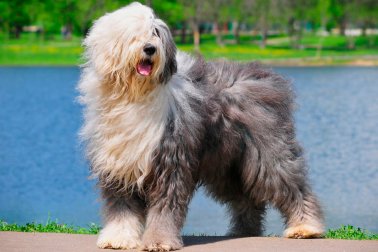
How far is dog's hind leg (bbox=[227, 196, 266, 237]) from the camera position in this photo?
8.59 m

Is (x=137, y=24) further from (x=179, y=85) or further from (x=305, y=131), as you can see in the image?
(x=305, y=131)

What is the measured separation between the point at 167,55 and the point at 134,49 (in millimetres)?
286

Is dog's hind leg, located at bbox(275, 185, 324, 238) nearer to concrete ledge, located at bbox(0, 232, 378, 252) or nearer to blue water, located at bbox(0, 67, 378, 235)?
concrete ledge, located at bbox(0, 232, 378, 252)

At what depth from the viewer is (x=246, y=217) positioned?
339 inches

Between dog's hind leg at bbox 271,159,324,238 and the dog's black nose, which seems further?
dog's hind leg at bbox 271,159,324,238

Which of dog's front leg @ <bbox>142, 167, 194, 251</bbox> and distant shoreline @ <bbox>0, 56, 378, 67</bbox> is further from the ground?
dog's front leg @ <bbox>142, 167, 194, 251</bbox>

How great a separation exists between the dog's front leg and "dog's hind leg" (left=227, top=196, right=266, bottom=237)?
4.20ft

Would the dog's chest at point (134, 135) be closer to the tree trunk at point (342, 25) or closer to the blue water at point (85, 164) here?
the blue water at point (85, 164)

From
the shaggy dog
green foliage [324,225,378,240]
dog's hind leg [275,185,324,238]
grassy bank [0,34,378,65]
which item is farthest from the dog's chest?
grassy bank [0,34,378,65]

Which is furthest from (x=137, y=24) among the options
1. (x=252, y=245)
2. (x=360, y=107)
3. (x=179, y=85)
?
(x=360, y=107)

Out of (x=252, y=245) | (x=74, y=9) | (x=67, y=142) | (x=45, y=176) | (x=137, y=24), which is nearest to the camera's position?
(x=137, y=24)

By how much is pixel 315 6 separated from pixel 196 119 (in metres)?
70.2

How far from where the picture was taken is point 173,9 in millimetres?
74625

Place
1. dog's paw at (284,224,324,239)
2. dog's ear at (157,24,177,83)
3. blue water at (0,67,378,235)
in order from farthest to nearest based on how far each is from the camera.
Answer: blue water at (0,67,378,235) → dog's paw at (284,224,324,239) → dog's ear at (157,24,177,83)
